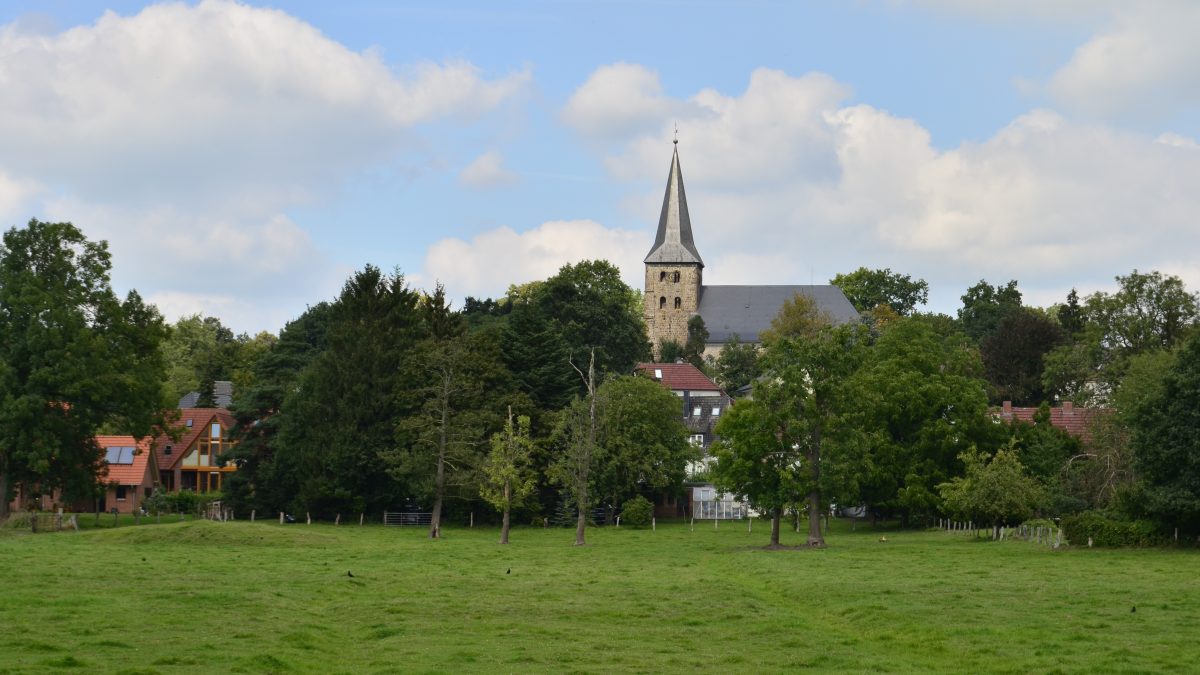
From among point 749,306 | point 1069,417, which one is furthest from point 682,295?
point 1069,417

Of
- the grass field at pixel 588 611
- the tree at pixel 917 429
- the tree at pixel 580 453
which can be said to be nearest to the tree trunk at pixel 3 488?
the grass field at pixel 588 611

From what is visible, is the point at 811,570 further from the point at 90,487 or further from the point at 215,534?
the point at 90,487

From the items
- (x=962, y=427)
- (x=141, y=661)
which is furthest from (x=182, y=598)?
(x=962, y=427)

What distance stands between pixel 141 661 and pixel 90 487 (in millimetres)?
49702

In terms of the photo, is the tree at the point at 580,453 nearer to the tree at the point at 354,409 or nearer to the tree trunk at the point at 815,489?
the tree trunk at the point at 815,489

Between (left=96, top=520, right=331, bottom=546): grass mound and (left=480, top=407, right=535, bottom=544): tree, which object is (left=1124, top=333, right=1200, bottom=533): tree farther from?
(left=96, top=520, right=331, bottom=546): grass mound

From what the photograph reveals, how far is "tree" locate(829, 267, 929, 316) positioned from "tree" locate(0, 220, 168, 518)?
117375 millimetres

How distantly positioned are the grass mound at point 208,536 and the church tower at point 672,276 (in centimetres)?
12000

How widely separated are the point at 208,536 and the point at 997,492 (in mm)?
32706

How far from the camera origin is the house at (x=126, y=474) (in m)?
87.1

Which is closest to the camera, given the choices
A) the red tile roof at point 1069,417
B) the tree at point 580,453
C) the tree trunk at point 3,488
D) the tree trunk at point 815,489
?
the tree trunk at point 815,489

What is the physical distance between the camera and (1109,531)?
50.7 meters

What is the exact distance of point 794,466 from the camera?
57.8 metres

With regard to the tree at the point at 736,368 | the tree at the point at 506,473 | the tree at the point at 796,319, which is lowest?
the tree at the point at 506,473
